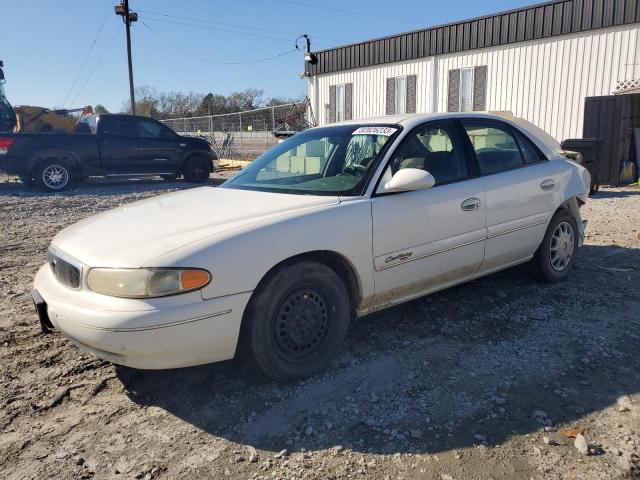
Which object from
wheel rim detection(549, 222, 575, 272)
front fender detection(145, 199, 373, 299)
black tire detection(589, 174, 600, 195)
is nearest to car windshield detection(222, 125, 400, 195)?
front fender detection(145, 199, 373, 299)

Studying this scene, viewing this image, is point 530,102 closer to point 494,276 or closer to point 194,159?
point 194,159

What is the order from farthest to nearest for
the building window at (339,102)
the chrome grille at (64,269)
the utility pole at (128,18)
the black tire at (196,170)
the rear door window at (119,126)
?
1. the utility pole at (128,18)
2. the building window at (339,102)
3. the black tire at (196,170)
4. the rear door window at (119,126)
5. the chrome grille at (64,269)

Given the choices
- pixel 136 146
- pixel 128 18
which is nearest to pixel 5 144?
pixel 136 146

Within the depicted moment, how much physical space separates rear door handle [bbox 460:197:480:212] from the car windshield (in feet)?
2.38

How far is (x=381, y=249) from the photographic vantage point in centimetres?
348

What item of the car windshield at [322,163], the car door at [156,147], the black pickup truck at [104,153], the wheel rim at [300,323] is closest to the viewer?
the wheel rim at [300,323]

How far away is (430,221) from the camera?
12.3 ft

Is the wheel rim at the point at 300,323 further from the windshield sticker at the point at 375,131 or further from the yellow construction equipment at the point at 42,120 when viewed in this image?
the yellow construction equipment at the point at 42,120

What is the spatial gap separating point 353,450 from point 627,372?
187 cm

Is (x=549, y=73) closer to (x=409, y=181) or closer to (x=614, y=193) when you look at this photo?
(x=614, y=193)

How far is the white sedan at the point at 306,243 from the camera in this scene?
2791mm

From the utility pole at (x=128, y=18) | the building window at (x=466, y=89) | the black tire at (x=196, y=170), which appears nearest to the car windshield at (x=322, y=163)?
the black tire at (x=196, y=170)

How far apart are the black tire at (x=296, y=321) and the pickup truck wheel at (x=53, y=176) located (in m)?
10.5

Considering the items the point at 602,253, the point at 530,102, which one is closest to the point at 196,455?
the point at 602,253
